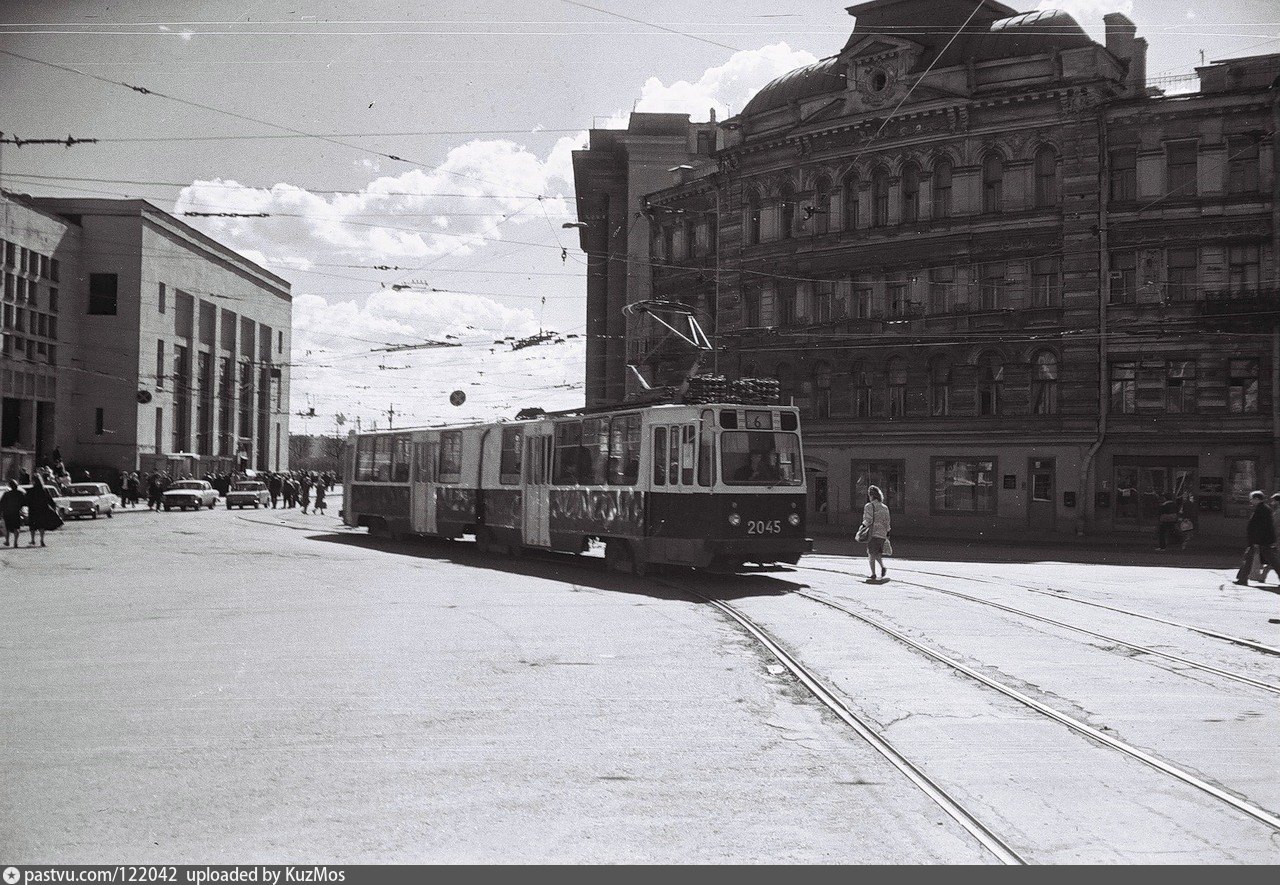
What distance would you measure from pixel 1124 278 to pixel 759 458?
22.8 meters

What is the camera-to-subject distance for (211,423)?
88.5 m

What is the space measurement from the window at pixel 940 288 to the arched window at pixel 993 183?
238 cm

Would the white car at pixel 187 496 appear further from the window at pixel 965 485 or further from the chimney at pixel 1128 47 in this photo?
the chimney at pixel 1128 47

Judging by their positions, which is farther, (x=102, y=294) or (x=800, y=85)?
(x=102, y=294)

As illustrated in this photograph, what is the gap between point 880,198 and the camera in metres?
42.6

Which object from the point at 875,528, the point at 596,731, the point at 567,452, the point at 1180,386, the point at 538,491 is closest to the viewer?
the point at 596,731

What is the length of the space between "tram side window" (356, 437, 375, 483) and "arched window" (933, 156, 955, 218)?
2039 cm

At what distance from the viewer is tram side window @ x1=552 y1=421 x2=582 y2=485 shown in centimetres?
2303

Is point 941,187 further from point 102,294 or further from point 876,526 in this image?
point 102,294

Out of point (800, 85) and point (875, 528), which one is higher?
point (800, 85)

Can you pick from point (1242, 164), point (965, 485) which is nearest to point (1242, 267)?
point (1242, 164)

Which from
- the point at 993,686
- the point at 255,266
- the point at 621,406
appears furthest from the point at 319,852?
the point at 255,266

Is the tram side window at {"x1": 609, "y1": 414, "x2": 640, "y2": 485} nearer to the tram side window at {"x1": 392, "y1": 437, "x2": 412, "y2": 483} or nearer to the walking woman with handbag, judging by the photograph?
the walking woman with handbag

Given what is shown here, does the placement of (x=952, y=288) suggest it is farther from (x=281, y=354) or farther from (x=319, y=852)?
(x=281, y=354)
